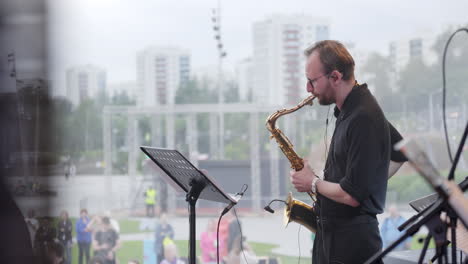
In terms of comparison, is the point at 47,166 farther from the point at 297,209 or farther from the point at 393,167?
the point at 393,167

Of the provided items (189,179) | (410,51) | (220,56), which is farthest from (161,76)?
(189,179)

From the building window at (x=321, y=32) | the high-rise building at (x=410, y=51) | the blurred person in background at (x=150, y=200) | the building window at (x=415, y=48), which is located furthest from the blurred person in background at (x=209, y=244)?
the building window at (x=415, y=48)

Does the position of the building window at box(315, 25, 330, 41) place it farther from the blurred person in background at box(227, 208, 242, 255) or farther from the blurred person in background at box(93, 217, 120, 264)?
the blurred person in background at box(93, 217, 120, 264)

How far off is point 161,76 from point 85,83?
0.92m

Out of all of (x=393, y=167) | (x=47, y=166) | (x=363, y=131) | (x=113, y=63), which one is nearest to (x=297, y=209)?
(x=393, y=167)

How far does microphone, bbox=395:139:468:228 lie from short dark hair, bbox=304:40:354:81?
956mm

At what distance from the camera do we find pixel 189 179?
2.57 metres

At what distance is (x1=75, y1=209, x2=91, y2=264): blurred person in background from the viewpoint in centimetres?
603

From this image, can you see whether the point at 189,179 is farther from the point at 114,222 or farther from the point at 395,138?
the point at 114,222

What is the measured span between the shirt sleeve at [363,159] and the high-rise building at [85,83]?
453 centimetres

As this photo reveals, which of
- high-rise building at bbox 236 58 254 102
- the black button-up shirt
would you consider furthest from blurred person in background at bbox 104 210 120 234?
the black button-up shirt

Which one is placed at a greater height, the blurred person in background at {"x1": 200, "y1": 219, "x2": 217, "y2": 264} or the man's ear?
the man's ear

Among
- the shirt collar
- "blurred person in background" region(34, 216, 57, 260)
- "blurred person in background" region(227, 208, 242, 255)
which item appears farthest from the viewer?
"blurred person in background" region(227, 208, 242, 255)

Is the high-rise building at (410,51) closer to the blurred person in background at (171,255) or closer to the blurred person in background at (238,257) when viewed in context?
the blurred person in background at (238,257)
